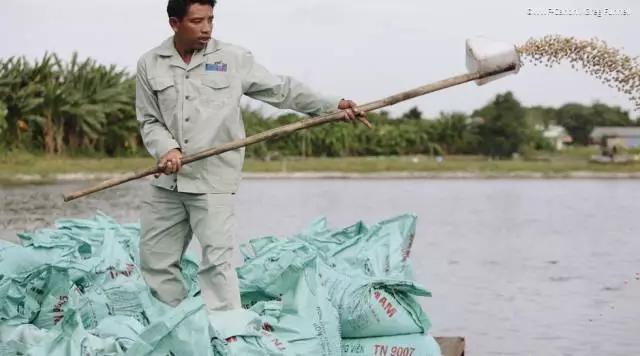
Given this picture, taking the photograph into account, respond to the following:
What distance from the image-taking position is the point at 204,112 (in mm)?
4961

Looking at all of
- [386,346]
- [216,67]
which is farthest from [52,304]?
[386,346]

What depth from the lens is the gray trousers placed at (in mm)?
4977

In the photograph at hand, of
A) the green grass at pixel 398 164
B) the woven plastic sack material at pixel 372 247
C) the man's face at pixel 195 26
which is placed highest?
the man's face at pixel 195 26

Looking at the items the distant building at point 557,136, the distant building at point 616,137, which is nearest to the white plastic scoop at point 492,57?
the distant building at point 616,137

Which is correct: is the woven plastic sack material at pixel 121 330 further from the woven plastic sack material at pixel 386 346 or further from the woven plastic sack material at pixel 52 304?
the woven plastic sack material at pixel 386 346

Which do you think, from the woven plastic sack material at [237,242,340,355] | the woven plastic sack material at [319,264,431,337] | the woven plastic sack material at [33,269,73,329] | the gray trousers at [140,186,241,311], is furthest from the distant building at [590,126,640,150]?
the gray trousers at [140,186,241,311]

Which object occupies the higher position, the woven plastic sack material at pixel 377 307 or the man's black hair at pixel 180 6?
the man's black hair at pixel 180 6

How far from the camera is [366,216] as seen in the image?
1816 centimetres

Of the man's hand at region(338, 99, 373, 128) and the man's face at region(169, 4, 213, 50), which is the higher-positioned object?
the man's face at region(169, 4, 213, 50)

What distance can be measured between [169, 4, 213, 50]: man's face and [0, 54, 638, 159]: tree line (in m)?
21.6

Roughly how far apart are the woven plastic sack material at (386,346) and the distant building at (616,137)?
32.4 metres

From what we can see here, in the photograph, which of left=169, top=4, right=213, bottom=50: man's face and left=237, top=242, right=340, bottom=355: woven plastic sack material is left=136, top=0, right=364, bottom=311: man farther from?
left=237, top=242, right=340, bottom=355: woven plastic sack material

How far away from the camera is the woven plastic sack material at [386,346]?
17.6ft

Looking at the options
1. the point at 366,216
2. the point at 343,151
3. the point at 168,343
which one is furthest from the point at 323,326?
the point at 343,151
